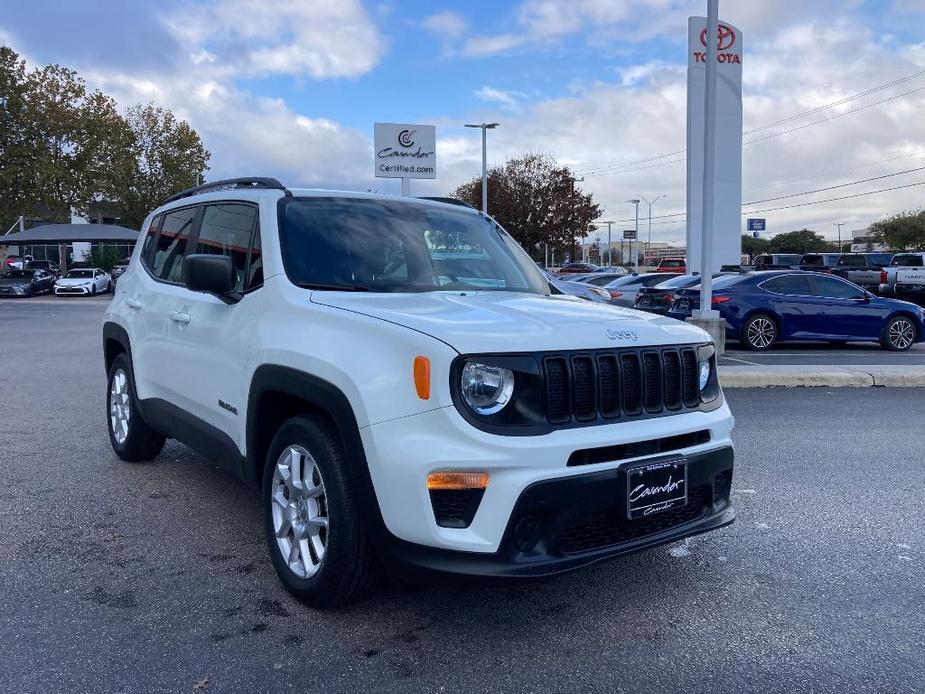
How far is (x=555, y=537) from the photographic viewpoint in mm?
3088

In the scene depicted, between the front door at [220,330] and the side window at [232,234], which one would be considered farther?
the side window at [232,234]

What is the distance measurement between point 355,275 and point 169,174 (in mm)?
61263

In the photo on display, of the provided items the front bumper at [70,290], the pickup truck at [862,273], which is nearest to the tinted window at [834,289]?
the pickup truck at [862,273]

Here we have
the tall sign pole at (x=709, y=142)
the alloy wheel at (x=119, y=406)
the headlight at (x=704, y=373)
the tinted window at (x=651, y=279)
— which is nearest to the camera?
the headlight at (x=704, y=373)

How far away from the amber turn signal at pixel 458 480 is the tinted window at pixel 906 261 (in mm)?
32704

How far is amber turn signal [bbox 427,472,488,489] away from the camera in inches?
117

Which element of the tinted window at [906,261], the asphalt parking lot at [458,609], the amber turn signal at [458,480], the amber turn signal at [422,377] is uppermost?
the tinted window at [906,261]

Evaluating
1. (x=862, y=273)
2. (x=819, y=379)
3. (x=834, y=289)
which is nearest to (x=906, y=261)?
(x=862, y=273)

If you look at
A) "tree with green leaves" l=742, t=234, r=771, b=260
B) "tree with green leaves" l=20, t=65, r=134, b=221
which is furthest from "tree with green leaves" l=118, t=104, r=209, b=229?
"tree with green leaves" l=742, t=234, r=771, b=260

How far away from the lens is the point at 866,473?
5.99 meters

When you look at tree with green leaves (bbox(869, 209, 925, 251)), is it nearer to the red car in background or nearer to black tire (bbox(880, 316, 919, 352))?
the red car in background

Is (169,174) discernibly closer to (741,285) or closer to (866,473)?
(741,285)

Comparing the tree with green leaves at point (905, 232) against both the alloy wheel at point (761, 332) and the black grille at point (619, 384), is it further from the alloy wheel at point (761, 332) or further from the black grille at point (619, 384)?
the black grille at point (619, 384)

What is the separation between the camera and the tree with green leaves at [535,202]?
54.5 metres
